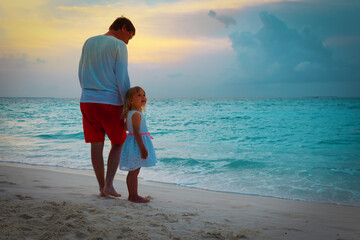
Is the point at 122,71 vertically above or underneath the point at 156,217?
above

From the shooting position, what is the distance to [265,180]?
545cm

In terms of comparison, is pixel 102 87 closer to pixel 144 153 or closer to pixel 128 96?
pixel 128 96

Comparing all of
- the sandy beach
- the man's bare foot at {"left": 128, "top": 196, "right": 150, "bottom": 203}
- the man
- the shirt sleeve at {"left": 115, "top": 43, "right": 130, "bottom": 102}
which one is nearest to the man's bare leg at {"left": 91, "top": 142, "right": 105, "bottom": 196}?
the man

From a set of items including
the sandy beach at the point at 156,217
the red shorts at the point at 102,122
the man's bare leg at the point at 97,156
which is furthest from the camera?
the man's bare leg at the point at 97,156

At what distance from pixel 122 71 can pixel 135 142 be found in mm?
712

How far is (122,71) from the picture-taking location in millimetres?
2975

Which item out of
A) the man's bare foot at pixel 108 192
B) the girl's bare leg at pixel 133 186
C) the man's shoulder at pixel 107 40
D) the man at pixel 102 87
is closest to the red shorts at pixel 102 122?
the man at pixel 102 87

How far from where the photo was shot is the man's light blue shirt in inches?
117

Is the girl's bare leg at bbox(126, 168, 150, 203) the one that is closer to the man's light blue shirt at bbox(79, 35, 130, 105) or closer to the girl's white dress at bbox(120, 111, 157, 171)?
the girl's white dress at bbox(120, 111, 157, 171)

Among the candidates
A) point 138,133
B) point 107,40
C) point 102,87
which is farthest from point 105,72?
point 138,133

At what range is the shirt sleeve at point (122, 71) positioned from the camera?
2975 mm

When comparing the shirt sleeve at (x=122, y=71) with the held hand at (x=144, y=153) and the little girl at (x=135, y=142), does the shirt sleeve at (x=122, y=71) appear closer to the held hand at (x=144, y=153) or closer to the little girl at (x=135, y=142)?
the little girl at (x=135, y=142)

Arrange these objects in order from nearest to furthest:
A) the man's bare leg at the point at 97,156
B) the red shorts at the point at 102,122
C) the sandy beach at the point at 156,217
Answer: the sandy beach at the point at 156,217, the red shorts at the point at 102,122, the man's bare leg at the point at 97,156

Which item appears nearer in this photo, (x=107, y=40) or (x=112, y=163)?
(x=107, y=40)
